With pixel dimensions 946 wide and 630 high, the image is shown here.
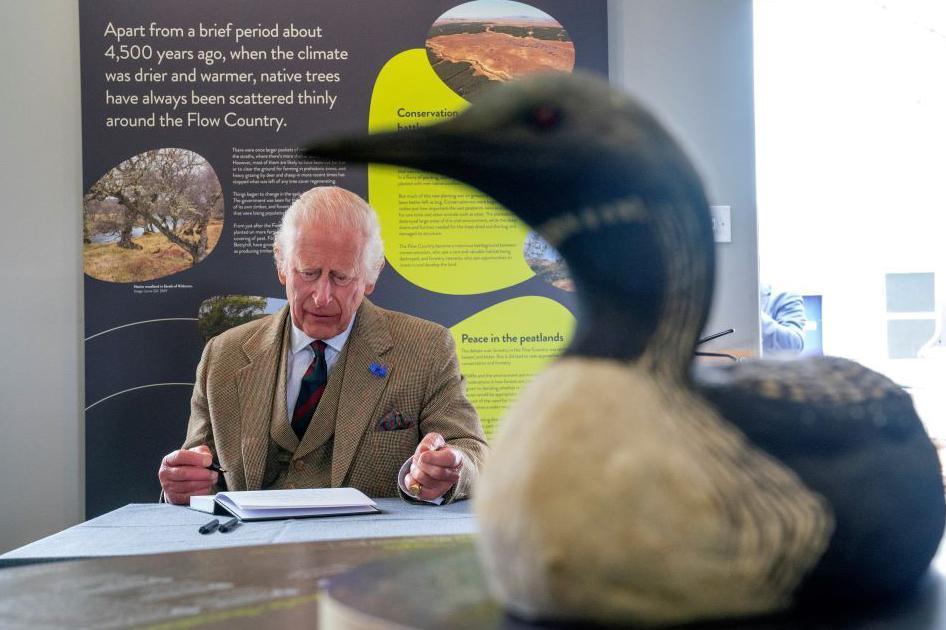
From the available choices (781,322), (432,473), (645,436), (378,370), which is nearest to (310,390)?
(378,370)

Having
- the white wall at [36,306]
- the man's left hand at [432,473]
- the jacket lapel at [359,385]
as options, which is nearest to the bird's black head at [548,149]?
the man's left hand at [432,473]

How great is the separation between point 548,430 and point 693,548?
10 centimetres

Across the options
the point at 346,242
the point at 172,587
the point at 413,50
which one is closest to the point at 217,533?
the point at 172,587

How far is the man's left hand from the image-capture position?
1.60m

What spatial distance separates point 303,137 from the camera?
277 cm

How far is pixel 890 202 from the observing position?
147 inches

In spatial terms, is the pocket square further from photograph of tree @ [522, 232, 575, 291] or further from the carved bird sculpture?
the carved bird sculpture

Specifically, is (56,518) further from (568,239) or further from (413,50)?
(568,239)

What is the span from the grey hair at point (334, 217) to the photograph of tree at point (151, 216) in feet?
2.20

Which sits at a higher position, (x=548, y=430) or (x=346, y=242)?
(x=346, y=242)

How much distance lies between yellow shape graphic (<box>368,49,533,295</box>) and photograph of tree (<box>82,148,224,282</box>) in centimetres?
50

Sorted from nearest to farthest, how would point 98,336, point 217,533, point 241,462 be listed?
point 217,533 < point 241,462 < point 98,336

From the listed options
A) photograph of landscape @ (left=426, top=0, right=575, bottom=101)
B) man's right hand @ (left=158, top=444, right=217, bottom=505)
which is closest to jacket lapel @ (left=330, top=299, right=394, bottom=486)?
man's right hand @ (left=158, top=444, right=217, bottom=505)

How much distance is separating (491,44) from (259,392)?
1378 millimetres
